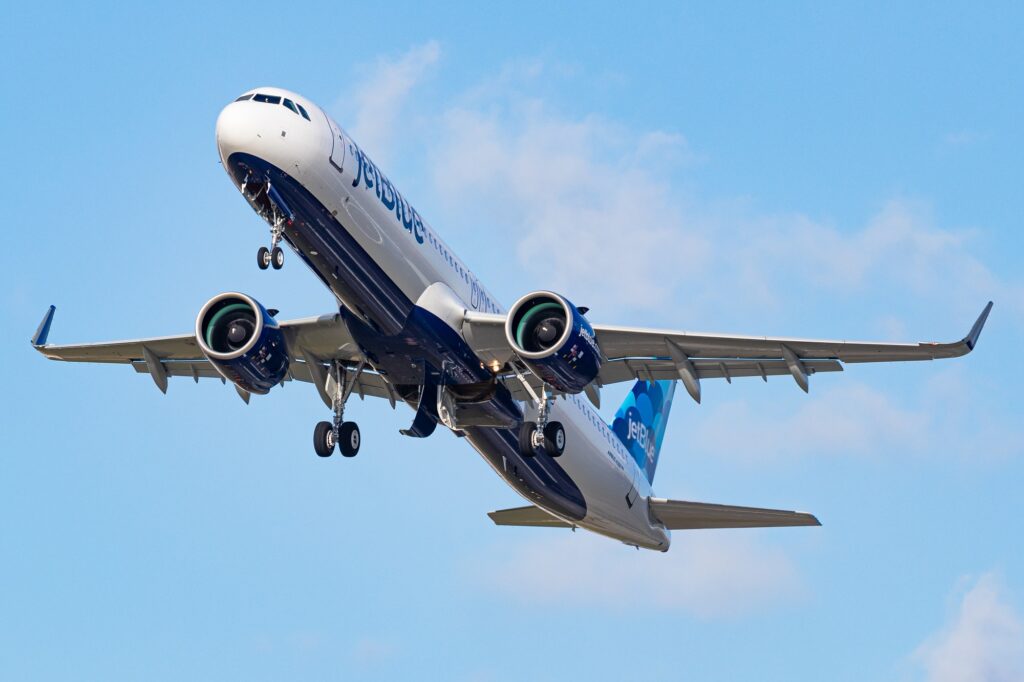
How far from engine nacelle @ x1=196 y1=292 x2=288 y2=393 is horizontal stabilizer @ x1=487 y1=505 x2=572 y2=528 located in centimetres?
971

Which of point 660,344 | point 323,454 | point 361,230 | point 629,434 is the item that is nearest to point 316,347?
point 323,454

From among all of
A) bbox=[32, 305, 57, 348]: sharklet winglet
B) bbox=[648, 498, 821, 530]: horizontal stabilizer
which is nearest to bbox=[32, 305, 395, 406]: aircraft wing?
bbox=[32, 305, 57, 348]: sharklet winglet

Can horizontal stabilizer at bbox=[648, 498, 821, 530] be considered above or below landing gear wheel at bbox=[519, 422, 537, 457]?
above

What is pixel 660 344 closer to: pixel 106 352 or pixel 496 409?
pixel 496 409

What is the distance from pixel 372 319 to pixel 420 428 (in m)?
3.56

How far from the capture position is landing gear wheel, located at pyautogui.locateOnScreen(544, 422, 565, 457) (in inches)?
1232

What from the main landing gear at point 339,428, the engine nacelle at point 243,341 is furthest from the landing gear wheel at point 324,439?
the engine nacelle at point 243,341

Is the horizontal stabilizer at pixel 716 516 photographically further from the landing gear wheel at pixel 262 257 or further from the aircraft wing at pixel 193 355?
the landing gear wheel at pixel 262 257

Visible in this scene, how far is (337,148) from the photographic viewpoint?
27.7m

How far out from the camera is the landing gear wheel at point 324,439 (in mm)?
32719

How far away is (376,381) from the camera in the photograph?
3556 centimetres

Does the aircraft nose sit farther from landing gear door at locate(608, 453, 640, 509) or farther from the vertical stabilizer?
the vertical stabilizer

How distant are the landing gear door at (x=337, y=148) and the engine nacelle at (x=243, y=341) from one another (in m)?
4.81

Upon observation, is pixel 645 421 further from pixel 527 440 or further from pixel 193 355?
pixel 193 355
